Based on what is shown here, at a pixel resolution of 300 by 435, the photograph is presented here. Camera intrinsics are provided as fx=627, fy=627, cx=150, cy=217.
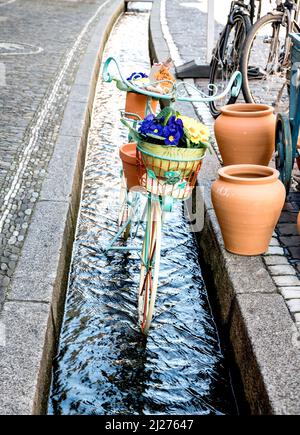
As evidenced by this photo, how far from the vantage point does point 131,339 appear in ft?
12.1

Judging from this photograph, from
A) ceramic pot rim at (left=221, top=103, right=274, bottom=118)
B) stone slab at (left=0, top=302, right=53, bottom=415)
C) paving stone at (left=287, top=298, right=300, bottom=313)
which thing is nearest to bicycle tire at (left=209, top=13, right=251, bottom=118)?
ceramic pot rim at (left=221, top=103, right=274, bottom=118)

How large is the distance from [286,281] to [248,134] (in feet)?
4.81

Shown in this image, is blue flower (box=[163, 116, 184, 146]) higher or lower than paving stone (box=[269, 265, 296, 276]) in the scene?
higher

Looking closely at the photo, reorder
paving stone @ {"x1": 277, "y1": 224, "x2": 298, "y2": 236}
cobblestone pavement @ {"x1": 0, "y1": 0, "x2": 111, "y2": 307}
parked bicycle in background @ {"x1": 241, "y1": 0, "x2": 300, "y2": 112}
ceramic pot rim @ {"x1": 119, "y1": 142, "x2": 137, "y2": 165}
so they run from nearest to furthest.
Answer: ceramic pot rim @ {"x1": 119, "y1": 142, "x2": 137, "y2": 165} < paving stone @ {"x1": 277, "y1": 224, "x2": 298, "y2": 236} < cobblestone pavement @ {"x1": 0, "y1": 0, "x2": 111, "y2": 307} < parked bicycle in background @ {"x1": 241, "y1": 0, "x2": 300, "y2": 112}

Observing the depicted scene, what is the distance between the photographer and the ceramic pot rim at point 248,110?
478 cm

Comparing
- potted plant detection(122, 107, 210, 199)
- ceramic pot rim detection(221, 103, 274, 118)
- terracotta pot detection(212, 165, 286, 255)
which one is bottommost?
terracotta pot detection(212, 165, 286, 255)

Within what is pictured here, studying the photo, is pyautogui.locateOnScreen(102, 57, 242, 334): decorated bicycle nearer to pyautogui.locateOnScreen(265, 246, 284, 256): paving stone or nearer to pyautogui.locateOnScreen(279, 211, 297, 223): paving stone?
pyautogui.locateOnScreen(265, 246, 284, 256): paving stone

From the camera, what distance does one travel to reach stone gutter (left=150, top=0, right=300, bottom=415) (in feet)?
9.28

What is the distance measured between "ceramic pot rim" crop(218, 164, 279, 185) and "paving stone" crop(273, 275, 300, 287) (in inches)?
22.8

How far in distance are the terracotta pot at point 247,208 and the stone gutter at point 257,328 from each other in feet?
0.36

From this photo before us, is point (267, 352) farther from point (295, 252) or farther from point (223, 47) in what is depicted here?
point (223, 47)

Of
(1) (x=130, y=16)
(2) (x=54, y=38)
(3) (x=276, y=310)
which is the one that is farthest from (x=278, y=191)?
(1) (x=130, y=16)

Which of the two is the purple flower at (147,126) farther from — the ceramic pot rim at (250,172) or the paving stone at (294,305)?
the paving stone at (294,305)

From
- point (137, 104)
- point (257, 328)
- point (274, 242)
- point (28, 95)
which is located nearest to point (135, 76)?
point (137, 104)
